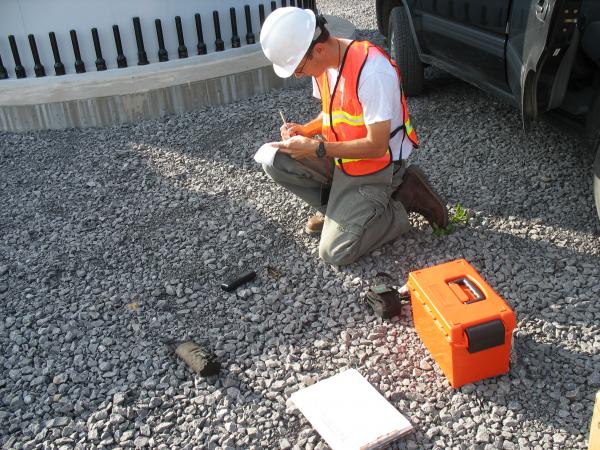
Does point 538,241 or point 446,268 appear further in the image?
point 538,241

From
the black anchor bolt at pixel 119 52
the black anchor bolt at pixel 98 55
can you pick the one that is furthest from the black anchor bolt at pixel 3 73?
the black anchor bolt at pixel 119 52

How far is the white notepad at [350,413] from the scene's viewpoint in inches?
93.2

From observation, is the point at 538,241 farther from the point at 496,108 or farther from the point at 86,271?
the point at 86,271

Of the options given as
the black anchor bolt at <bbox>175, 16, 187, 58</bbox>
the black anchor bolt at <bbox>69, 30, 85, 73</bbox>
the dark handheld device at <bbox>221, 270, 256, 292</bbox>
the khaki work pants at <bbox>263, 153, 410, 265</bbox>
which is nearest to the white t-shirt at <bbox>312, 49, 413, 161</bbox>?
the khaki work pants at <bbox>263, 153, 410, 265</bbox>

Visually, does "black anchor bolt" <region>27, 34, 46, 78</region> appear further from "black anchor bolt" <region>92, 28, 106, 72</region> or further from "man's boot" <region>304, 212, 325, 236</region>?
"man's boot" <region>304, 212, 325, 236</region>

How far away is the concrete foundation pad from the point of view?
545 cm

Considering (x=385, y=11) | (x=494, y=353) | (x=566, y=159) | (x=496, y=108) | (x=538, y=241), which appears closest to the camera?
(x=494, y=353)

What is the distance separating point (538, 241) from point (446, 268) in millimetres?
923

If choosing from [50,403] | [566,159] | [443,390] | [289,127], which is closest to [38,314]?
[50,403]

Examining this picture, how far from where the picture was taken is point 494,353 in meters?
2.52

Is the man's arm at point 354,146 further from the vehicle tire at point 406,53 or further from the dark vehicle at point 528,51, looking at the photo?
the vehicle tire at point 406,53

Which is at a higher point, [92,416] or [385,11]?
[385,11]

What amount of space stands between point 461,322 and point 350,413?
0.55 metres

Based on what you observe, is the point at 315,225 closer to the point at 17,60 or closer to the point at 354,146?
the point at 354,146
